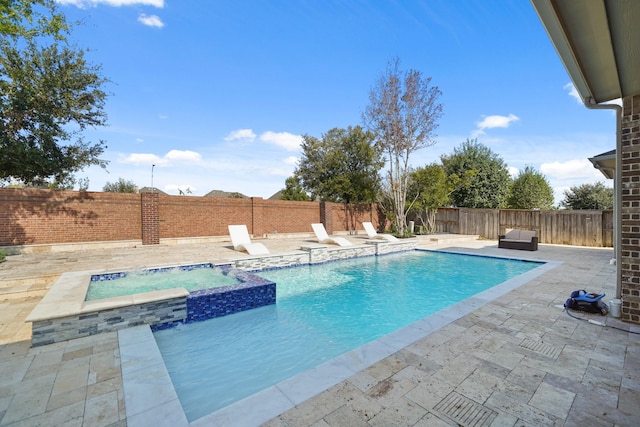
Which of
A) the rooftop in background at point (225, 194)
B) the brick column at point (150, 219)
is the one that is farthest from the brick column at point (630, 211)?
the rooftop in background at point (225, 194)

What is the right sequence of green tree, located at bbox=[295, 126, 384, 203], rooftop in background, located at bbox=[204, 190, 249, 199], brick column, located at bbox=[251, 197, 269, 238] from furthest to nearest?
1. rooftop in background, located at bbox=[204, 190, 249, 199]
2. green tree, located at bbox=[295, 126, 384, 203]
3. brick column, located at bbox=[251, 197, 269, 238]

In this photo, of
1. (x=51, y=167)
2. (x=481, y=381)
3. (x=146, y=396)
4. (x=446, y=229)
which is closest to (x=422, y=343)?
(x=481, y=381)

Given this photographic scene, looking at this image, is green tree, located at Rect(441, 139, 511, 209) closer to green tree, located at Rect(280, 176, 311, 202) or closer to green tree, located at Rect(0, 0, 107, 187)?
green tree, located at Rect(280, 176, 311, 202)

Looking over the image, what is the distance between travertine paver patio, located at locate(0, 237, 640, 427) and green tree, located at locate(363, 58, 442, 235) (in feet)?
39.1

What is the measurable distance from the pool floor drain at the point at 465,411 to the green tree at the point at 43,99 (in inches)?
447

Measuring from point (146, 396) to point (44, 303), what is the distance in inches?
106

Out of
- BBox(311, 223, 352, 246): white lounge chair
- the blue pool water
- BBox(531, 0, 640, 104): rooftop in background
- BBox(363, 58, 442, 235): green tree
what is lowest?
the blue pool water

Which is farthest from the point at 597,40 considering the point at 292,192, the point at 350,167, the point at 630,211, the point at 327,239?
the point at 292,192

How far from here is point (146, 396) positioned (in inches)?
84.4

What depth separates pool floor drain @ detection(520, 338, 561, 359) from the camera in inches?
110

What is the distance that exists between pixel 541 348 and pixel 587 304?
1.78 metres

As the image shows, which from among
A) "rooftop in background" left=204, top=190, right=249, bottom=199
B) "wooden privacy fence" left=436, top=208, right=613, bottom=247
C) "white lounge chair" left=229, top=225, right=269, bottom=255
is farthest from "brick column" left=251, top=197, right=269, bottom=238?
"rooftop in background" left=204, top=190, right=249, bottom=199

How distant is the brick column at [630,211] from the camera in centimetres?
352

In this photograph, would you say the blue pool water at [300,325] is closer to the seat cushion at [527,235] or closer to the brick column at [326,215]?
the seat cushion at [527,235]
